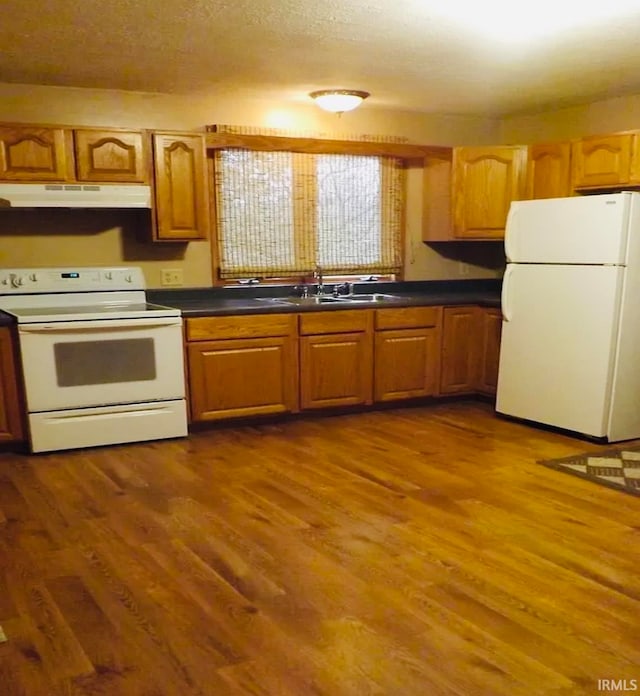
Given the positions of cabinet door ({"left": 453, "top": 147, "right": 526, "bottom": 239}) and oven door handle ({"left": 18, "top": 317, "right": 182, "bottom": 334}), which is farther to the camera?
cabinet door ({"left": 453, "top": 147, "right": 526, "bottom": 239})

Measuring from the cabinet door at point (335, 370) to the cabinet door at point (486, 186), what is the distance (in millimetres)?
1193

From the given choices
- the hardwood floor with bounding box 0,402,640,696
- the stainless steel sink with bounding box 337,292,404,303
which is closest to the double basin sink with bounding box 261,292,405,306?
the stainless steel sink with bounding box 337,292,404,303

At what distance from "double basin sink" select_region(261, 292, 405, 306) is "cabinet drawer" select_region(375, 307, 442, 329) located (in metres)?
0.10

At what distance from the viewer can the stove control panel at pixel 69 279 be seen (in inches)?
154

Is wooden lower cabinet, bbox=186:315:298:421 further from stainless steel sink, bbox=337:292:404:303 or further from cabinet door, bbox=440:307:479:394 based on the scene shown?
cabinet door, bbox=440:307:479:394

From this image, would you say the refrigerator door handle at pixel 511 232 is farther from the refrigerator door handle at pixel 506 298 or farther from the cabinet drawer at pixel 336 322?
the cabinet drawer at pixel 336 322

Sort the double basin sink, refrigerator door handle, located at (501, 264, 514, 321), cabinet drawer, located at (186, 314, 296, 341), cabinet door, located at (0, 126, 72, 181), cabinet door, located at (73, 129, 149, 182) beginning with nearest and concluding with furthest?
cabinet door, located at (0, 126, 72, 181), cabinet door, located at (73, 129, 149, 182), cabinet drawer, located at (186, 314, 296, 341), refrigerator door handle, located at (501, 264, 514, 321), the double basin sink

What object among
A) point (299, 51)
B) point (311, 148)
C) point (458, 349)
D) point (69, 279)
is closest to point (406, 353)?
point (458, 349)

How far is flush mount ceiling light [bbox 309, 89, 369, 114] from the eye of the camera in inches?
159

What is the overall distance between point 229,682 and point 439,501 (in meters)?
1.48

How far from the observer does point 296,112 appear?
4570mm

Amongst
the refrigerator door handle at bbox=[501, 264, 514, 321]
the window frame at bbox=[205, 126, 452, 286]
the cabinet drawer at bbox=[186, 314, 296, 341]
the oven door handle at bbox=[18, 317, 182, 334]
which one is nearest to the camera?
the oven door handle at bbox=[18, 317, 182, 334]

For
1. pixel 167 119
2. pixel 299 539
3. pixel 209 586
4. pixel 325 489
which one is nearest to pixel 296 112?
pixel 167 119

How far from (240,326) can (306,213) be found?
111cm
